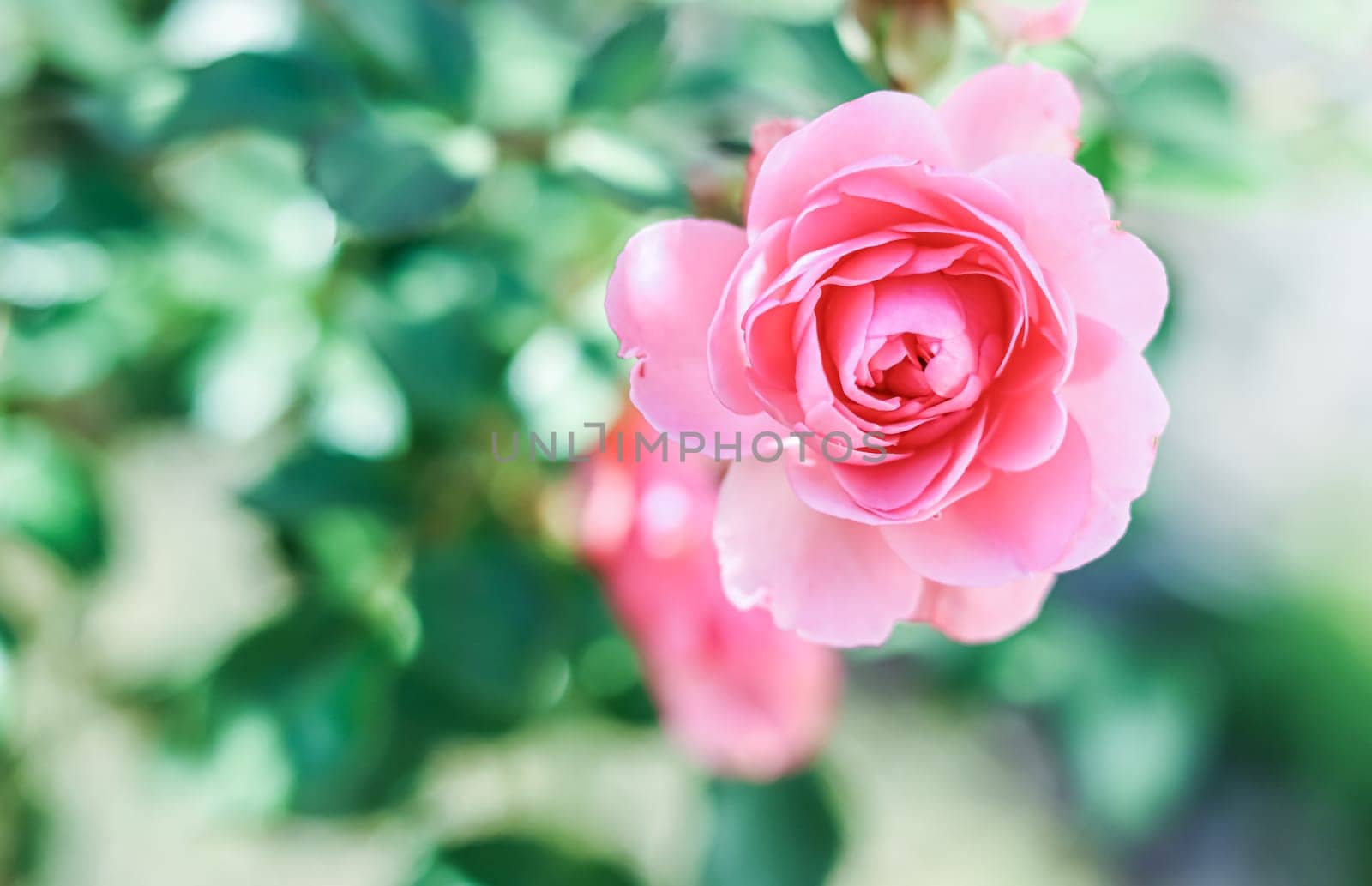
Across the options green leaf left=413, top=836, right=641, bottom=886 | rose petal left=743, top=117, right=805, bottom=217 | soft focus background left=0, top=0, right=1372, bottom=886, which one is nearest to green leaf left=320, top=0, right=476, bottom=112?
soft focus background left=0, top=0, right=1372, bottom=886

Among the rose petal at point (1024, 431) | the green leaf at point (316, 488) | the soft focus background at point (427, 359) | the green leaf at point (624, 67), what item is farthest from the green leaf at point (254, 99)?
the rose petal at point (1024, 431)

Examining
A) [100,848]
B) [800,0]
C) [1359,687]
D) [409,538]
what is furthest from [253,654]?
[1359,687]

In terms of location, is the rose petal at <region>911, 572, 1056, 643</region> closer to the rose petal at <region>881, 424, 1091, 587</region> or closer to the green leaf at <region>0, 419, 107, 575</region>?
the rose petal at <region>881, 424, 1091, 587</region>

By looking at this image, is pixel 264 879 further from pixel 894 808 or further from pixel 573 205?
pixel 573 205

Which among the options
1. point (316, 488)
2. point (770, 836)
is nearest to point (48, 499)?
point (316, 488)

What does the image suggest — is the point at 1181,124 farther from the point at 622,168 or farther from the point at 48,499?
the point at 48,499

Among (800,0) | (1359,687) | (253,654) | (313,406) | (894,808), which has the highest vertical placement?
(800,0)
